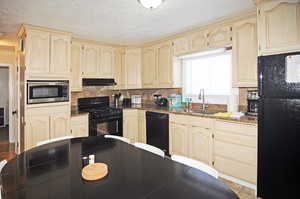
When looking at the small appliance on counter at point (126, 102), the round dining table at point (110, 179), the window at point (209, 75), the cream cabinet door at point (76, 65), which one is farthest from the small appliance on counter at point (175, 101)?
the round dining table at point (110, 179)

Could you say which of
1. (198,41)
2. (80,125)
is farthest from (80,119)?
(198,41)

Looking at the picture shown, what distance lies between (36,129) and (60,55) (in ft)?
4.09

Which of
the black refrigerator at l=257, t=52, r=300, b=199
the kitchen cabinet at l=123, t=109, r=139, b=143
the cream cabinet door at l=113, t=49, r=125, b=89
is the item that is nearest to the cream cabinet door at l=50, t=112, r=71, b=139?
the kitchen cabinet at l=123, t=109, r=139, b=143

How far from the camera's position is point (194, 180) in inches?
39.8

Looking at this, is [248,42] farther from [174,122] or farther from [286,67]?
[174,122]

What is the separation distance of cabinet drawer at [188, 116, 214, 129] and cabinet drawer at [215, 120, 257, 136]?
0.35ft

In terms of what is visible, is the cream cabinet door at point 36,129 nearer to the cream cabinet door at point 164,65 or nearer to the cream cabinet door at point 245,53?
the cream cabinet door at point 164,65

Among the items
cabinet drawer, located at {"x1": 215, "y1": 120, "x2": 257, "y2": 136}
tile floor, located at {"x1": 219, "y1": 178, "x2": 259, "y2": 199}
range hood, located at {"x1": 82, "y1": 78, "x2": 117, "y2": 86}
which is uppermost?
range hood, located at {"x1": 82, "y1": 78, "x2": 117, "y2": 86}

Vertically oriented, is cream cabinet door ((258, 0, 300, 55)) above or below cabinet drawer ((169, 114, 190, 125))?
above

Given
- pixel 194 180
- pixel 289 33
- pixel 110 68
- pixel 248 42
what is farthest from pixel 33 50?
pixel 289 33

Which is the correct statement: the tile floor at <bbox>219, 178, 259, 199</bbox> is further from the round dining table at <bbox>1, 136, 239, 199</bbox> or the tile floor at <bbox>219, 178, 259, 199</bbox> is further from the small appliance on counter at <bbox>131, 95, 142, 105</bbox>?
the small appliance on counter at <bbox>131, 95, 142, 105</bbox>

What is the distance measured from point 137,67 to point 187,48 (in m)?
1.34

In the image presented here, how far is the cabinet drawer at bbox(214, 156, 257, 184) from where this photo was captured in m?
2.10

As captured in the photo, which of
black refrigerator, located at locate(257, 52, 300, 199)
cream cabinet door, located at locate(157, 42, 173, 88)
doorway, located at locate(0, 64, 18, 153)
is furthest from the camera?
doorway, located at locate(0, 64, 18, 153)
